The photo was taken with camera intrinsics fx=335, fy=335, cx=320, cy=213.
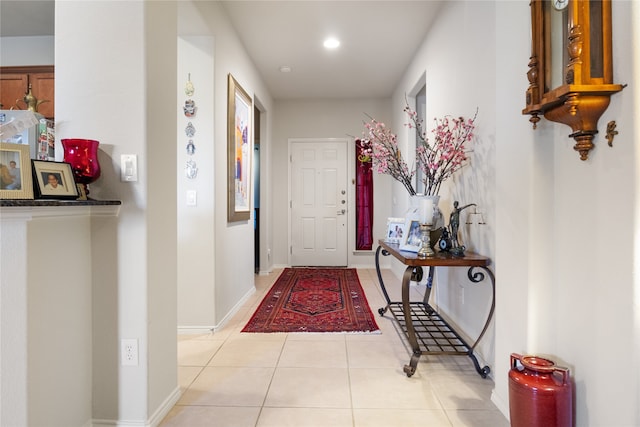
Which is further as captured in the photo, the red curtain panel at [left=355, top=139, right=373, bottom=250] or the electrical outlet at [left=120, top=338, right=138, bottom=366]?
the red curtain panel at [left=355, top=139, right=373, bottom=250]

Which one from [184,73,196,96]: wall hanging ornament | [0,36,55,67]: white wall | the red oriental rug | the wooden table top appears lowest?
the red oriental rug

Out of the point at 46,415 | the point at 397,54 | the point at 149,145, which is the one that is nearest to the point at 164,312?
the point at 46,415

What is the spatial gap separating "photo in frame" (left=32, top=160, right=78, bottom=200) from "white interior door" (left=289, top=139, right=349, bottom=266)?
423cm

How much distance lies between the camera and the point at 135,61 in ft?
4.90

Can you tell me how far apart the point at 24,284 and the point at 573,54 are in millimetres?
2004

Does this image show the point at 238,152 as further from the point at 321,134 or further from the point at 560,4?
the point at 560,4

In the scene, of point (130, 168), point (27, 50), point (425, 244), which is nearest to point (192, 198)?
point (130, 168)

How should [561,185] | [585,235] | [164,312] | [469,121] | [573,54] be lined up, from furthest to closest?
1. [469,121]
2. [164,312]
3. [561,185]
4. [585,235]
5. [573,54]

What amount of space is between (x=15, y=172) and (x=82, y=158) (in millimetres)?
273

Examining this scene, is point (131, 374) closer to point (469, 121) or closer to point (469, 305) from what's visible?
point (469, 305)

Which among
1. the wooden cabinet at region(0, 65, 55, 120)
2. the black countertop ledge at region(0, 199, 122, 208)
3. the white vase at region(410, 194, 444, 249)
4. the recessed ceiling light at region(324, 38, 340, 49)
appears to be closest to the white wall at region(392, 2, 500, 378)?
the white vase at region(410, 194, 444, 249)

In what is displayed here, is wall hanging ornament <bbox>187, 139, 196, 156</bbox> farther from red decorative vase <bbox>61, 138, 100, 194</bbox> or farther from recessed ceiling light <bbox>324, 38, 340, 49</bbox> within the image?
recessed ceiling light <bbox>324, 38, 340, 49</bbox>

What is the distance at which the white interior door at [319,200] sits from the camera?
5512 mm

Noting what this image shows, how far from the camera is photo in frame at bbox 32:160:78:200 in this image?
1.25 meters
